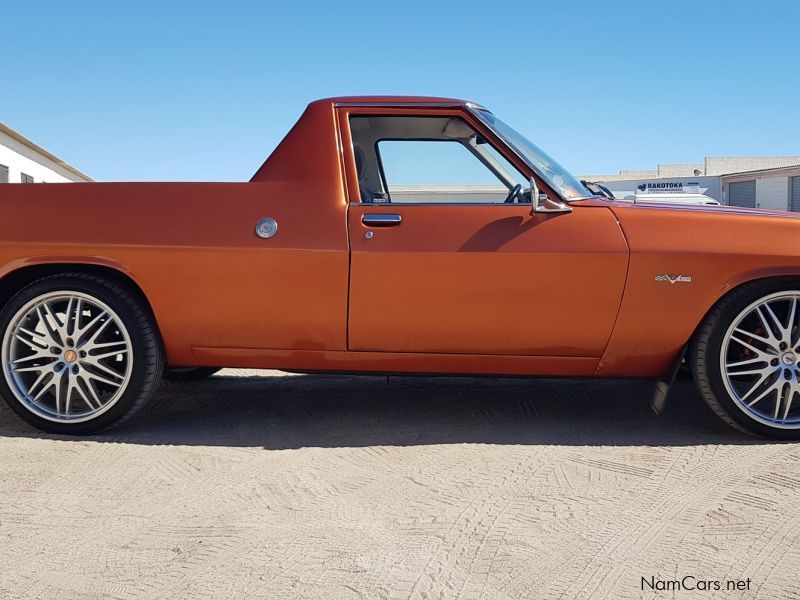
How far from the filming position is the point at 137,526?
2705 mm

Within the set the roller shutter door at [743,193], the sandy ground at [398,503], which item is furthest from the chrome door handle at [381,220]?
the roller shutter door at [743,193]

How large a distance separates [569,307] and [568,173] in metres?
0.89

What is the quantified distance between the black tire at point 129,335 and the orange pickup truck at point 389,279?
0.01 meters

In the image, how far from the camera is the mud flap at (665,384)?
3775 millimetres

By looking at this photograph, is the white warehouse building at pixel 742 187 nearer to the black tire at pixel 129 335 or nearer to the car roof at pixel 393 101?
the car roof at pixel 393 101

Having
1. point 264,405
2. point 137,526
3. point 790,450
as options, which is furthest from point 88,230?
point 790,450

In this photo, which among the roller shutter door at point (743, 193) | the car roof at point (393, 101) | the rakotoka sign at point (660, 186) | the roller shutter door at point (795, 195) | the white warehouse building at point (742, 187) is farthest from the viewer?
Result: the rakotoka sign at point (660, 186)

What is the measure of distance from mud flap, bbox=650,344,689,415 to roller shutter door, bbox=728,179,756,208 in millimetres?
45756

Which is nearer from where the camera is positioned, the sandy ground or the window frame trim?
the sandy ground

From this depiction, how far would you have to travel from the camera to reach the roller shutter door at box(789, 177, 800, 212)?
41.8m

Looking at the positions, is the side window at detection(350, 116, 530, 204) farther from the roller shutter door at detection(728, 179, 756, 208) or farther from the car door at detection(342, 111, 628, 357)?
the roller shutter door at detection(728, 179, 756, 208)

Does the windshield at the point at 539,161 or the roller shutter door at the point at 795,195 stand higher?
the windshield at the point at 539,161

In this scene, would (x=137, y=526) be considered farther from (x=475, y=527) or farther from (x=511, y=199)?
(x=511, y=199)

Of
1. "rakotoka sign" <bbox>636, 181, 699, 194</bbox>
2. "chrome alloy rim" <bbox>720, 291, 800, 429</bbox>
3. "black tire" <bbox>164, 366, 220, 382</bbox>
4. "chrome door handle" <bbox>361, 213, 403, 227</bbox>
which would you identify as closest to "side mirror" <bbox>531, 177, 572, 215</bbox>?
"chrome door handle" <bbox>361, 213, 403, 227</bbox>
